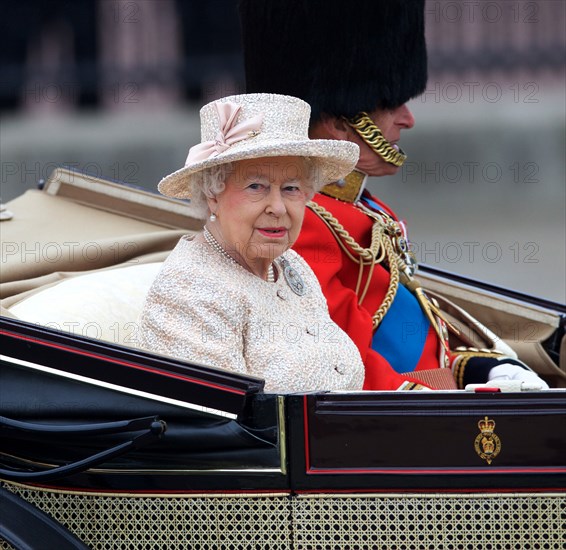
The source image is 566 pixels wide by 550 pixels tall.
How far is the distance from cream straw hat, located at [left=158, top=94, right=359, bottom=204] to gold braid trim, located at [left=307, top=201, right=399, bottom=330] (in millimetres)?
368

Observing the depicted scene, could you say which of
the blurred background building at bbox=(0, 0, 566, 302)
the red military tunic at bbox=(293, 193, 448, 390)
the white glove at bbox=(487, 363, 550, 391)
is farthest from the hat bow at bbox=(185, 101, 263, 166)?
A: the blurred background building at bbox=(0, 0, 566, 302)

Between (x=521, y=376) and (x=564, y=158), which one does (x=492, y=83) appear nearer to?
(x=564, y=158)

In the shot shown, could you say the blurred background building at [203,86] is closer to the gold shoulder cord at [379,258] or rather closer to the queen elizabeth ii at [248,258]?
the gold shoulder cord at [379,258]

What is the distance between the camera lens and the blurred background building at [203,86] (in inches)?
334

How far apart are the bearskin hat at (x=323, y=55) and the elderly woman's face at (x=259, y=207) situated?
23.9 inches

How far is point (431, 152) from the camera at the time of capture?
8.41 meters

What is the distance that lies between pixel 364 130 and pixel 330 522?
1.06 m

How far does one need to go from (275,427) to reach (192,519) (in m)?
0.21

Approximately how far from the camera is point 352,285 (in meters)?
2.73

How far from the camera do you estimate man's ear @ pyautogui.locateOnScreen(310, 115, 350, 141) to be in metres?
2.78

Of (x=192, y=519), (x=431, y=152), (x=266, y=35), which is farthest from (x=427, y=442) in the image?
(x=431, y=152)

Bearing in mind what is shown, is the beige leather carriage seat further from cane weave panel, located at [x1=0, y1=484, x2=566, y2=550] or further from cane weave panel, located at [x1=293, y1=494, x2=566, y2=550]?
cane weave panel, located at [x1=293, y1=494, x2=566, y2=550]

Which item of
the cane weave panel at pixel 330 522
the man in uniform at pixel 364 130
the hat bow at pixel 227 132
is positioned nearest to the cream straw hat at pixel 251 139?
the hat bow at pixel 227 132

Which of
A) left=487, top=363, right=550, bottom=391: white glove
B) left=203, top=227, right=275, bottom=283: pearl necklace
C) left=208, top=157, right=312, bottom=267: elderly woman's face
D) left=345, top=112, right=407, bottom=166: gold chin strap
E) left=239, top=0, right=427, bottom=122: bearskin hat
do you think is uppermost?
left=239, top=0, right=427, bottom=122: bearskin hat
